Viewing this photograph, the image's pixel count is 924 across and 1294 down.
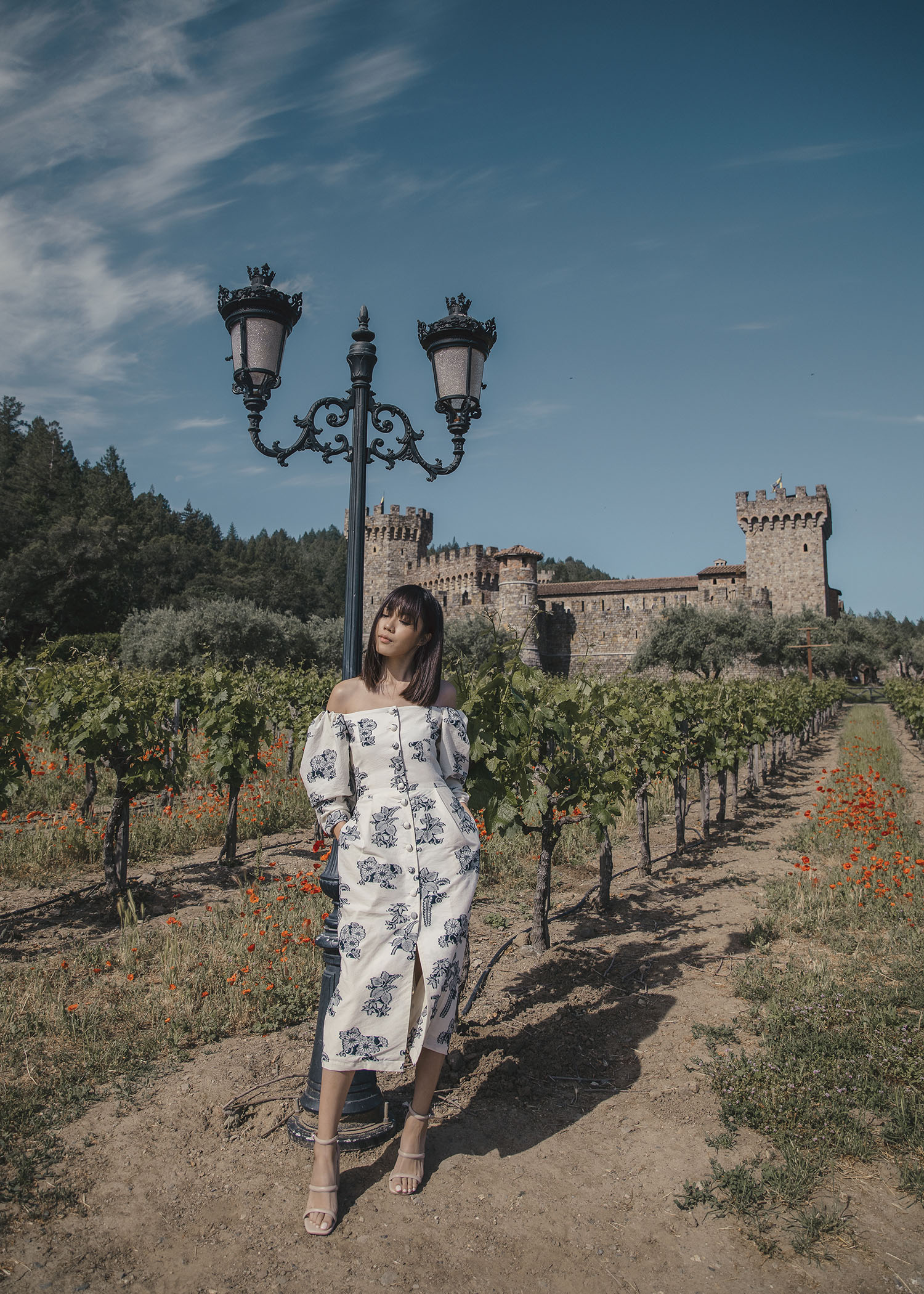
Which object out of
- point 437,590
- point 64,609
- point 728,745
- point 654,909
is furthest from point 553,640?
point 654,909

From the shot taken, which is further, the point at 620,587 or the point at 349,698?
the point at 620,587

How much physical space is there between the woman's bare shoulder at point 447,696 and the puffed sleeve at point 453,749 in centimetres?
3

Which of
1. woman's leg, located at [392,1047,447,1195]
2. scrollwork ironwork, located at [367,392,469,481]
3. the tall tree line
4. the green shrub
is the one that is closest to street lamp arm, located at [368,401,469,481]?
scrollwork ironwork, located at [367,392,469,481]

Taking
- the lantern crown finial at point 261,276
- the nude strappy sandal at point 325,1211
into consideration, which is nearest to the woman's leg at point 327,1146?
the nude strappy sandal at point 325,1211

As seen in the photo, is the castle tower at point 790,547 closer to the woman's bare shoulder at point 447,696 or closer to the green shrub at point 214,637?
the green shrub at point 214,637

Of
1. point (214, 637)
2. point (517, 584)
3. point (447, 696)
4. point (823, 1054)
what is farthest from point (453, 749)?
point (517, 584)

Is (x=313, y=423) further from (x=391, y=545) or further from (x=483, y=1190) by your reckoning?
(x=391, y=545)

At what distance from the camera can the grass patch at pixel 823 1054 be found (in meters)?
2.29

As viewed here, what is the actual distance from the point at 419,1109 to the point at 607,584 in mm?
38508

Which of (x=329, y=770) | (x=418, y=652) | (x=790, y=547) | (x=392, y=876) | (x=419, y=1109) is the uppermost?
(x=790, y=547)

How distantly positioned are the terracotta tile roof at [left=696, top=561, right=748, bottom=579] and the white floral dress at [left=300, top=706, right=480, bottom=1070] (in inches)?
1513

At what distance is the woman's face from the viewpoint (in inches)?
98.4

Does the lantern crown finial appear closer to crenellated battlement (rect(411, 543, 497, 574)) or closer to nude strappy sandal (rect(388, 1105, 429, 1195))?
nude strappy sandal (rect(388, 1105, 429, 1195))

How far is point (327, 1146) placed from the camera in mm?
2232
